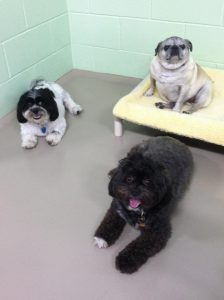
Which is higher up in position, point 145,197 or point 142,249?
point 145,197

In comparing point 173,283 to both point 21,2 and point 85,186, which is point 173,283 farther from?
point 21,2

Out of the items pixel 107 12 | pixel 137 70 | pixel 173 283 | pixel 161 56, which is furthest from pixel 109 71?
pixel 173 283

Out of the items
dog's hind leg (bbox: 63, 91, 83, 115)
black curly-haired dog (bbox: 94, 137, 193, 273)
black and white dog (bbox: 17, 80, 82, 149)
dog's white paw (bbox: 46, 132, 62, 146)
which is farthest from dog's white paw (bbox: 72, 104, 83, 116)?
black curly-haired dog (bbox: 94, 137, 193, 273)

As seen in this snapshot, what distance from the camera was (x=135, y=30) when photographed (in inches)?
95.9

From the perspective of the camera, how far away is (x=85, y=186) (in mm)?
1728

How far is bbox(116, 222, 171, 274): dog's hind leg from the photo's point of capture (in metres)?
1.32

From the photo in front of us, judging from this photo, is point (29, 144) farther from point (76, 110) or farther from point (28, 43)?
point (28, 43)

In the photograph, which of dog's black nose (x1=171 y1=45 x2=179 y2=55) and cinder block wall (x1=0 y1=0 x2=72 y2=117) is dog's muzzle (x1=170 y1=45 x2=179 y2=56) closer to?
dog's black nose (x1=171 y1=45 x2=179 y2=55)

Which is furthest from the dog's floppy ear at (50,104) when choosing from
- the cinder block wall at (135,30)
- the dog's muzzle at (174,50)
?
the cinder block wall at (135,30)

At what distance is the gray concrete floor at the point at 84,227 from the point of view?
1.28 meters

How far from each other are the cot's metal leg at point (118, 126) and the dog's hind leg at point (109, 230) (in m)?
0.70

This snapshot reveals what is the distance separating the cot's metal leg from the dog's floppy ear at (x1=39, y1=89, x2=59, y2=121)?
346 mm

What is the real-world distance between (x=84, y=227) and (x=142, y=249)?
0.30m

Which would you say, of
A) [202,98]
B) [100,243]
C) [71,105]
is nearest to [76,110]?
[71,105]
